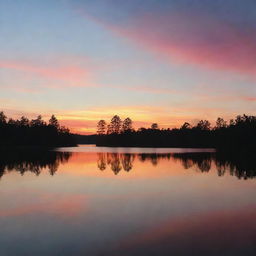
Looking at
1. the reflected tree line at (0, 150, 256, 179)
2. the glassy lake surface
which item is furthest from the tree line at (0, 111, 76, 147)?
the glassy lake surface

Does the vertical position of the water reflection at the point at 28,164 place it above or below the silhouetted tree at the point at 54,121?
below

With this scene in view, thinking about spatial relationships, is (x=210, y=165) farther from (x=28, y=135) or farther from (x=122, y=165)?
(x=28, y=135)

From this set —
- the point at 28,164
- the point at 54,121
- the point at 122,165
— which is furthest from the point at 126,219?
the point at 54,121

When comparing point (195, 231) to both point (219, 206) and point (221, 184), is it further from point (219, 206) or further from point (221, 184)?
point (221, 184)

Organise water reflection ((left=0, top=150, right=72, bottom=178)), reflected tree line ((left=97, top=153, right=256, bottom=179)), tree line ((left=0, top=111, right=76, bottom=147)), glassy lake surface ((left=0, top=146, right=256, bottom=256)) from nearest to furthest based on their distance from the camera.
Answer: glassy lake surface ((left=0, top=146, right=256, bottom=256))
water reflection ((left=0, top=150, right=72, bottom=178))
reflected tree line ((left=97, top=153, right=256, bottom=179))
tree line ((left=0, top=111, right=76, bottom=147))

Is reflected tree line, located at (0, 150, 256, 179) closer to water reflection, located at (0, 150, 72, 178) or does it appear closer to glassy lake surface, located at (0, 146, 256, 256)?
water reflection, located at (0, 150, 72, 178)

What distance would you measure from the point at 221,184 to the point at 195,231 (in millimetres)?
17562

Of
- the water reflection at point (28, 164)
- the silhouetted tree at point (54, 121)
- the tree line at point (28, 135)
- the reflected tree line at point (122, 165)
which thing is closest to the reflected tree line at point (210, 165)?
the reflected tree line at point (122, 165)

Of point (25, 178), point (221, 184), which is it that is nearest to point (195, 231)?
point (221, 184)

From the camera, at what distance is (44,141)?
506 feet

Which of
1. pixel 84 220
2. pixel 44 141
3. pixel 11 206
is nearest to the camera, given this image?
pixel 84 220

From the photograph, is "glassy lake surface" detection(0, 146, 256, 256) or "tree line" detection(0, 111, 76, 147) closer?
"glassy lake surface" detection(0, 146, 256, 256)

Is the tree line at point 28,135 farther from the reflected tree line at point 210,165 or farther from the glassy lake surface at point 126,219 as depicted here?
the glassy lake surface at point 126,219

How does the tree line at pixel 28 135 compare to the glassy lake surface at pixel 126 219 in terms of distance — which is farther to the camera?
the tree line at pixel 28 135
